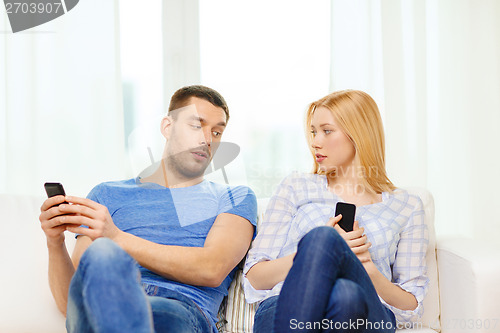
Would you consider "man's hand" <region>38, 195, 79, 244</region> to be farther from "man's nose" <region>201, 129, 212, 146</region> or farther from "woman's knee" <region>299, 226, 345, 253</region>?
"woman's knee" <region>299, 226, 345, 253</region>

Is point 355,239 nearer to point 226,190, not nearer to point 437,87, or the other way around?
point 226,190

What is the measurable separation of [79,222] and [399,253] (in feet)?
2.98

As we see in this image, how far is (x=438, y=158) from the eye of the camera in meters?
2.58

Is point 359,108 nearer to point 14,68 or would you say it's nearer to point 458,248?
point 458,248

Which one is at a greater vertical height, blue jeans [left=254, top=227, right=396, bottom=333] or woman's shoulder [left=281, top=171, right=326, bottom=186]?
woman's shoulder [left=281, top=171, right=326, bottom=186]

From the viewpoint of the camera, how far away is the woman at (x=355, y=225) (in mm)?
1219

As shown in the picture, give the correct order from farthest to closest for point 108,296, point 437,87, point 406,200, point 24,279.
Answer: point 437,87 < point 406,200 < point 24,279 < point 108,296

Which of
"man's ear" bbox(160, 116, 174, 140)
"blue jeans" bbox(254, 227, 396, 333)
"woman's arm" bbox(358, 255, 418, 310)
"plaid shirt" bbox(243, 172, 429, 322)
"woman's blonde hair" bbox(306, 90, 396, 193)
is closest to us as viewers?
"blue jeans" bbox(254, 227, 396, 333)

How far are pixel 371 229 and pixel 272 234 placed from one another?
291 millimetres

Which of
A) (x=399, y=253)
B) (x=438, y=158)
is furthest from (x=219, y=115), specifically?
(x=438, y=158)

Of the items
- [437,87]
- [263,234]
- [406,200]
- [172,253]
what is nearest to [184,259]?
[172,253]

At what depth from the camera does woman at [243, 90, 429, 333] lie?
4.00 feet

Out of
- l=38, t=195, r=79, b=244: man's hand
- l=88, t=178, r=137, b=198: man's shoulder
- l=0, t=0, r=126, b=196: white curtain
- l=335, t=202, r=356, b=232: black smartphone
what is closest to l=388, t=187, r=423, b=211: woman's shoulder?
l=335, t=202, r=356, b=232: black smartphone

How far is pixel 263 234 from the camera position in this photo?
1497 mm
